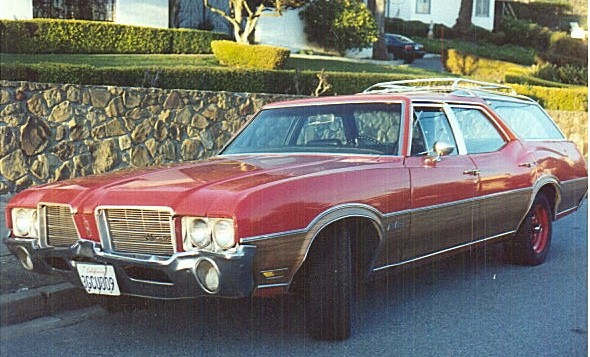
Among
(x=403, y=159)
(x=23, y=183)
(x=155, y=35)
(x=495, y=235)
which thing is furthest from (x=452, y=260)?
(x=155, y=35)

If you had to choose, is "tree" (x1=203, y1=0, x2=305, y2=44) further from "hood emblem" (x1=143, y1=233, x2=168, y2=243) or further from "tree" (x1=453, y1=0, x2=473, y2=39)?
"hood emblem" (x1=143, y1=233, x2=168, y2=243)

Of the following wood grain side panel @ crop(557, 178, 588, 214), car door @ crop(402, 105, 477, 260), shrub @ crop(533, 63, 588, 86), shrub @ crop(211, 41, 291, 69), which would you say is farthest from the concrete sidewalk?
shrub @ crop(533, 63, 588, 86)

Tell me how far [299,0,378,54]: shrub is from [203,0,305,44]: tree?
106 cm

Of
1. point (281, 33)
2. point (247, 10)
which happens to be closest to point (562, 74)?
point (281, 33)

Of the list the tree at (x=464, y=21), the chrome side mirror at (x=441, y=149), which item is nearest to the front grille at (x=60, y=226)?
the chrome side mirror at (x=441, y=149)

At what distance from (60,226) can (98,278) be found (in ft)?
1.49

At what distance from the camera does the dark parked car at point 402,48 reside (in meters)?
28.6

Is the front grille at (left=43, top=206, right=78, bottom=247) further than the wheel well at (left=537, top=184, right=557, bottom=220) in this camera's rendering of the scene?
No

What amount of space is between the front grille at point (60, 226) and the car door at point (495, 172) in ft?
9.60

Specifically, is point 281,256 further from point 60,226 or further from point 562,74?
point 562,74

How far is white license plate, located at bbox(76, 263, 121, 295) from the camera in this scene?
4.39 metres

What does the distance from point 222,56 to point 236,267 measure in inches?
487

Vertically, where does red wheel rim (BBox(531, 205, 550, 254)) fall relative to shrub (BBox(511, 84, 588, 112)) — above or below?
below

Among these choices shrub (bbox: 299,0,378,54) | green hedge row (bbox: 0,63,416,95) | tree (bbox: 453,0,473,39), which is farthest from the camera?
tree (bbox: 453,0,473,39)
